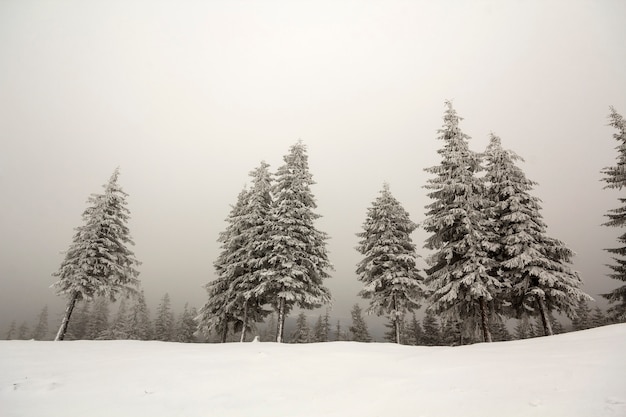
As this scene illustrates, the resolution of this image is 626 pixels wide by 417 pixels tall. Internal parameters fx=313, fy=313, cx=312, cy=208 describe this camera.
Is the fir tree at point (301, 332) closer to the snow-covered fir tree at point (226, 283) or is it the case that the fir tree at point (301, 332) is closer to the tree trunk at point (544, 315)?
the snow-covered fir tree at point (226, 283)

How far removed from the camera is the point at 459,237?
59.8 ft

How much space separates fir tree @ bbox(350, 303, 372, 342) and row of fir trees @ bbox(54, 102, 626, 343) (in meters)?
21.5

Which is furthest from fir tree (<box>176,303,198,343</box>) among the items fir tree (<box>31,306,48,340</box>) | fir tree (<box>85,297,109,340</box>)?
fir tree (<box>31,306,48,340</box>)

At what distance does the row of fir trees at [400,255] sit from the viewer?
17.6 m

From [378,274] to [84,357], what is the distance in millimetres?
18347

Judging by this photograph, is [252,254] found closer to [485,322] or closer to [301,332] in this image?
[485,322]

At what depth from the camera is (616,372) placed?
516 cm

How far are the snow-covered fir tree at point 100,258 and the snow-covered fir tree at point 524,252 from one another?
1005 inches

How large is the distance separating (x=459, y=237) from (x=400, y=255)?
191 inches

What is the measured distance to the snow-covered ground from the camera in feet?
16.4

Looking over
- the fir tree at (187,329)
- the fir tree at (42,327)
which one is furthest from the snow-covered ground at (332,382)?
the fir tree at (42,327)

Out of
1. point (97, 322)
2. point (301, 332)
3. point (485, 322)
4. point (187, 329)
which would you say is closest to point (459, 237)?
point (485, 322)

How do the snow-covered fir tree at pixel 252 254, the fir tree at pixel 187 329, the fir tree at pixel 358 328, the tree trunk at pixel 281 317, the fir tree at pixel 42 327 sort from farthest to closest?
the fir tree at pixel 42 327 → the fir tree at pixel 187 329 → the fir tree at pixel 358 328 → the snow-covered fir tree at pixel 252 254 → the tree trunk at pixel 281 317

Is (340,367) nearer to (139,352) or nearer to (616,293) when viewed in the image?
(139,352)
